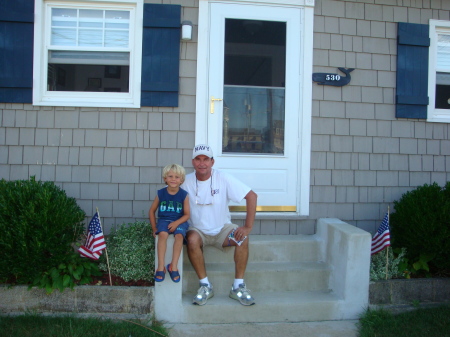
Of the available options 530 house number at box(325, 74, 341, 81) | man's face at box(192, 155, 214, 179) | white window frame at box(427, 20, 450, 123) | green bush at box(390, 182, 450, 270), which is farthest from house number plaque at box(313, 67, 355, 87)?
man's face at box(192, 155, 214, 179)

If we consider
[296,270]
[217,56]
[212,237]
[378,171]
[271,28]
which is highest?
[271,28]

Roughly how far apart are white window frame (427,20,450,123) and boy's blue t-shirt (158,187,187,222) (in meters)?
2.92

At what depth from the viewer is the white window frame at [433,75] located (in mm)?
4762

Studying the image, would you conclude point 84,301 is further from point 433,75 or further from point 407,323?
point 433,75

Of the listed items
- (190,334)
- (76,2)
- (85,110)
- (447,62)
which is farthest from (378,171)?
(76,2)

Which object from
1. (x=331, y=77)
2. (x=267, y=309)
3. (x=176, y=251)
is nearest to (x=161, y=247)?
(x=176, y=251)

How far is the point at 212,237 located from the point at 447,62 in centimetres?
334

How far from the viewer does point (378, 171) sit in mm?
4672

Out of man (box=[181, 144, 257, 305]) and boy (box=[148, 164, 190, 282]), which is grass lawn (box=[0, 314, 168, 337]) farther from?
man (box=[181, 144, 257, 305])

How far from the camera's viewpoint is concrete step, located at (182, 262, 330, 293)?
3.82 meters

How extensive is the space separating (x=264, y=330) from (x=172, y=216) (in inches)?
46.3

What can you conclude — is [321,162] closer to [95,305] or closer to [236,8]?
[236,8]

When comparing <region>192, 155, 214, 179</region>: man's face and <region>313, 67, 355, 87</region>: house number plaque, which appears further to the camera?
<region>313, 67, 355, 87</region>: house number plaque

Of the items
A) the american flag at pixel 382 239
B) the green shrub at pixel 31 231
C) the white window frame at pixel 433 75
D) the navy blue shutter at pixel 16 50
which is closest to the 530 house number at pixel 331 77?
the white window frame at pixel 433 75
